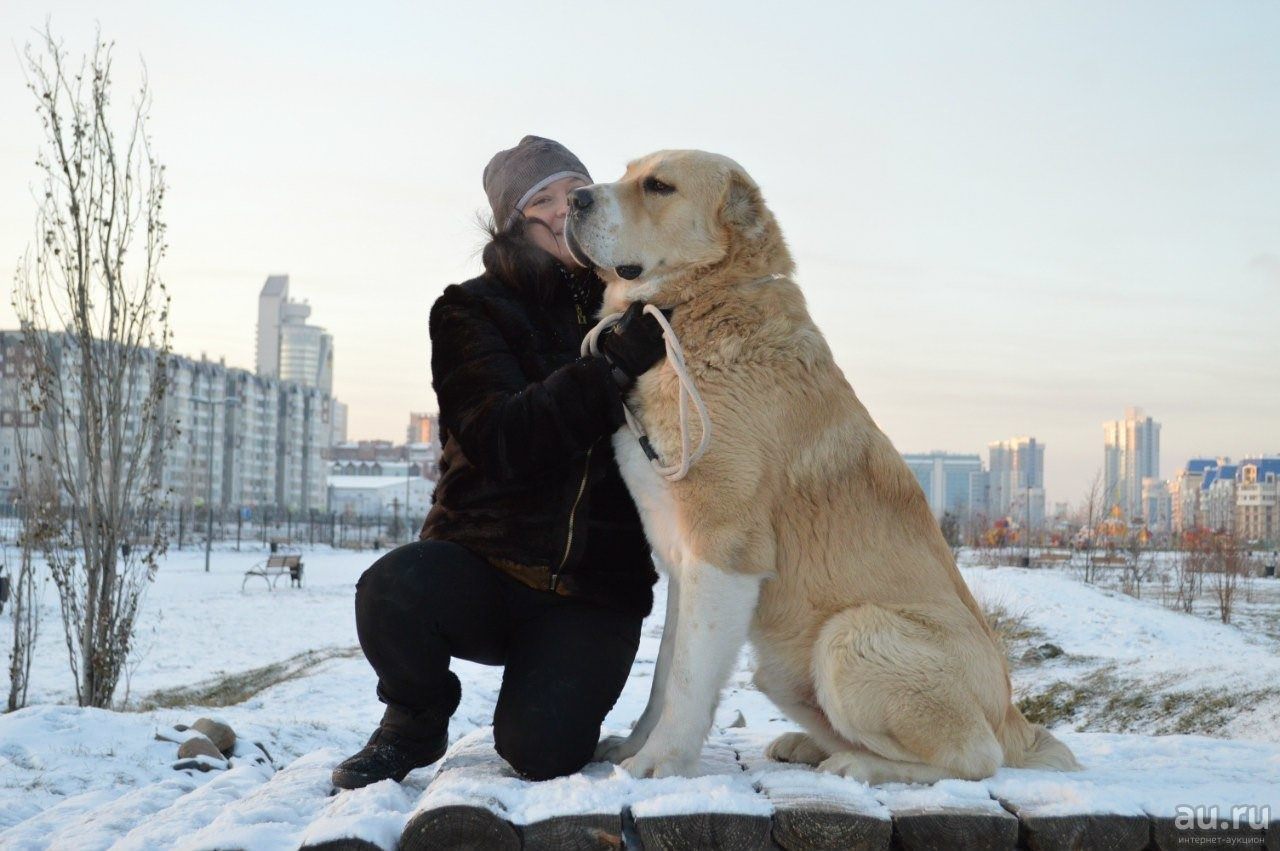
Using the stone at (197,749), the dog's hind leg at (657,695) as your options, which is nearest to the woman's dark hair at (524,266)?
the dog's hind leg at (657,695)

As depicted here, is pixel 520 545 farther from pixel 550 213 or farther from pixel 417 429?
pixel 417 429

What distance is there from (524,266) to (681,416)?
0.78 meters

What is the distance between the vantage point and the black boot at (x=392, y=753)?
8.72ft

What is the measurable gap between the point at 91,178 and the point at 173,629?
8.24 metres

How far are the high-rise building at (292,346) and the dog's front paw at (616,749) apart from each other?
152107 millimetres

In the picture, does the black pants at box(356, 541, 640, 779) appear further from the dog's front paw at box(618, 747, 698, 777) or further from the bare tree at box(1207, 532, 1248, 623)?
the bare tree at box(1207, 532, 1248, 623)

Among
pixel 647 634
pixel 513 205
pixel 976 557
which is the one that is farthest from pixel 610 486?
pixel 976 557

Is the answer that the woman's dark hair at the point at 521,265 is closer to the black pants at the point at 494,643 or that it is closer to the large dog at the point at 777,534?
the large dog at the point at 777,534

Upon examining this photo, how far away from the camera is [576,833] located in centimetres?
216

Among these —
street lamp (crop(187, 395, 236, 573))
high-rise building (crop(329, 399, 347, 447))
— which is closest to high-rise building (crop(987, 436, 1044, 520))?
street lamp (crop(187, 395, 236, 573))

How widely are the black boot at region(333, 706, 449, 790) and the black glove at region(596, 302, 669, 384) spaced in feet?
3.62

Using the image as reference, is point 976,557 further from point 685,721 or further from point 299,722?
point 685,721

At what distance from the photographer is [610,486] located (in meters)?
2.90

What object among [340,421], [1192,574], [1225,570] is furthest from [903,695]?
[340,421]
